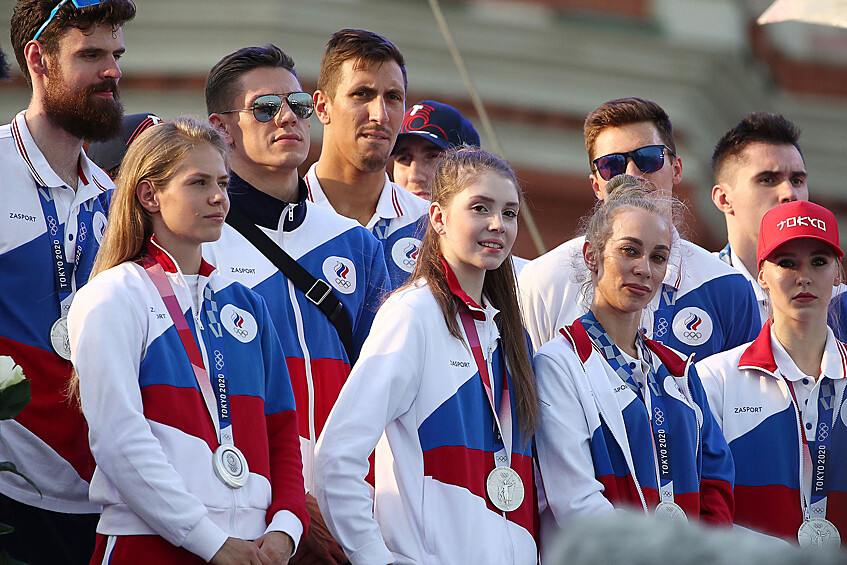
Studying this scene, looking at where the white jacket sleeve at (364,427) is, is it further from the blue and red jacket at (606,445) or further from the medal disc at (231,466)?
the blue and red jacket at (606,445)

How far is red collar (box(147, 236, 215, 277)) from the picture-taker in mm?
4016

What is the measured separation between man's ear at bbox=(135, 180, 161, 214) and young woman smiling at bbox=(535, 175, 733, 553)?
1268 millimetres

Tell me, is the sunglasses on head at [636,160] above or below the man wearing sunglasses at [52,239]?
above

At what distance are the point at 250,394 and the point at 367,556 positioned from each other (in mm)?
555

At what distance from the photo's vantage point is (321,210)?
4.92m

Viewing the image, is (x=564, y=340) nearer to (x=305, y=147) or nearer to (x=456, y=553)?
(x=456, y=553)

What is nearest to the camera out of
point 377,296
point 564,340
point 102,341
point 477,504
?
point 102,341

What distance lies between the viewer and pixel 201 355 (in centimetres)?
393

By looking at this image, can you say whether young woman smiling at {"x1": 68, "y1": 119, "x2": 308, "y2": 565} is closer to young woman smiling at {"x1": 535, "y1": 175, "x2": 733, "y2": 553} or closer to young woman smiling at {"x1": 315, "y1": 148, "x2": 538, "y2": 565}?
young woman smiling at {"x1": 315, "y1": 148, "x2": 538, "y2": 565}

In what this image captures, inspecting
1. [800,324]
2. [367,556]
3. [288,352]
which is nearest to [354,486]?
[367,556]

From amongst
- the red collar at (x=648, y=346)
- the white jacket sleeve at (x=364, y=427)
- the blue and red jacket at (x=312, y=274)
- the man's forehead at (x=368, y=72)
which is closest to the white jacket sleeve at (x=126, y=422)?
the white jacket sleeve at (x=364, y=427)

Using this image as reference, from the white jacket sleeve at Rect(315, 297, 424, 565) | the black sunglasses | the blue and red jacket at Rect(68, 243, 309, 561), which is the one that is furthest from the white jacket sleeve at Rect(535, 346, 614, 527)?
the black sunglasses

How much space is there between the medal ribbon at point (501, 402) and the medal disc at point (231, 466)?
2.49ft

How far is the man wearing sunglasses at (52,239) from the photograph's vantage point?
424 cm
